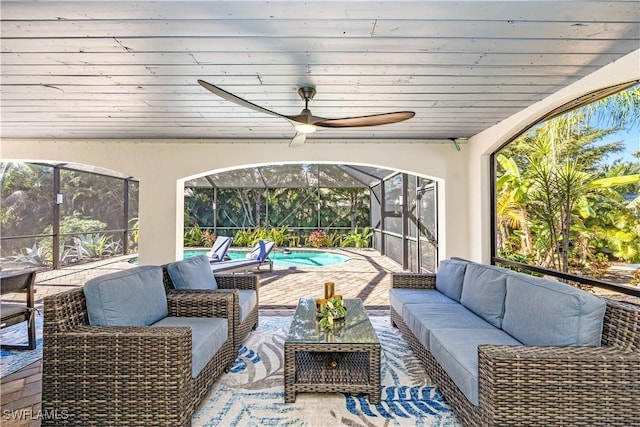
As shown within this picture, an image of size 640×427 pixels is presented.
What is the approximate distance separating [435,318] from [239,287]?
2.25 meters

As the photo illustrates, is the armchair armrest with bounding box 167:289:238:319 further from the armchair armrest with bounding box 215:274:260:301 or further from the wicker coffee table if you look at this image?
the armchair armrest with bounding box 215:274:260:301

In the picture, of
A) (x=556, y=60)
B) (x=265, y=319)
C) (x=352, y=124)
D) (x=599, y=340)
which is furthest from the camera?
(x=265, y=319)

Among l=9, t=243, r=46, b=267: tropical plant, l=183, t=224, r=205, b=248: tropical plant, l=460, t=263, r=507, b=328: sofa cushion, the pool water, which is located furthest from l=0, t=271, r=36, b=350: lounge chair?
l=183, t=224, r=205, b=248: tropical plant

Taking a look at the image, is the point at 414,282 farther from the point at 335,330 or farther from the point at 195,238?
the point at 195,238

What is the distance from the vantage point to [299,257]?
1076 centimetres

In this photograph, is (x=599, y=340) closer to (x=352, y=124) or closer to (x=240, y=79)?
(x=352, y=124)

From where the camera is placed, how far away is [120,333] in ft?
6.68

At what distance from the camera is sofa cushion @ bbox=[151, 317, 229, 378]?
7.32ft

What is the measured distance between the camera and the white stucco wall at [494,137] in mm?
2502

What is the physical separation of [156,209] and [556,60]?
5.05m

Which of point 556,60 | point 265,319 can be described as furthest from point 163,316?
point 556,60

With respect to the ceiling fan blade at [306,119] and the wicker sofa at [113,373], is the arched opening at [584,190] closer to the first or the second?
the ceiling fan blade at [306,119]

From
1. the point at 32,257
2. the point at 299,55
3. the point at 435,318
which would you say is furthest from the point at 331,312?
the point at 32,257

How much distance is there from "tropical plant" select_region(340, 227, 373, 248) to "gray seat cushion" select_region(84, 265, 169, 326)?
31.1ft
